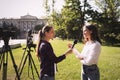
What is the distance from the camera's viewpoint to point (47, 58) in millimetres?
5758

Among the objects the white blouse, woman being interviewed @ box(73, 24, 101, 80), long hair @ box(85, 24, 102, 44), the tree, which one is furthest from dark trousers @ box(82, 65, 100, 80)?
the tree

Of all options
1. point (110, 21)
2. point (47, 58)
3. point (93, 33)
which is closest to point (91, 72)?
point (93, 33)

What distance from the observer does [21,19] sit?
165m

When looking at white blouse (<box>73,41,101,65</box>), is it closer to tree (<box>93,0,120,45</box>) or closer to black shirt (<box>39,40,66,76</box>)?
black shirt (<box>39,40,66,76</box>)

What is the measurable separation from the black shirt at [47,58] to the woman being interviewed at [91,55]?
0.62 m

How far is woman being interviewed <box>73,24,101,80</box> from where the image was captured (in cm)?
586

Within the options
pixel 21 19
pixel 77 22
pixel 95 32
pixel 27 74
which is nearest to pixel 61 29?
pixel 77 22

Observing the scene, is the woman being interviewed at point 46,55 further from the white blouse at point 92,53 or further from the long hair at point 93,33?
the long hair at point 93,33

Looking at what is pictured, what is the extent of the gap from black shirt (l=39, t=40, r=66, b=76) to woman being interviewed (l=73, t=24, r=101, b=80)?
0.62m

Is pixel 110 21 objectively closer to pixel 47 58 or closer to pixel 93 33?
pixel 93 33

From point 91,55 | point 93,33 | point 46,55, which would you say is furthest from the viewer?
point 93,33

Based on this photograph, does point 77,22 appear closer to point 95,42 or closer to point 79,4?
point 79,4

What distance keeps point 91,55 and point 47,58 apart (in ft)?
2.98

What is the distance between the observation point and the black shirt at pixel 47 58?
574 centimetres
